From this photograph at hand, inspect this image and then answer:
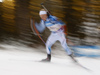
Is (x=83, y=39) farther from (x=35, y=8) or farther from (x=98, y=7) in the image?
(x=35, y=8)

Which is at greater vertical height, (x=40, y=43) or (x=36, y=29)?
(x=36, y=29)

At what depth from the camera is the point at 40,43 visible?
6.94 meters

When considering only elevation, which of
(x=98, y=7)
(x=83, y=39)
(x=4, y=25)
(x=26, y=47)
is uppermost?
(x=98, y=7)

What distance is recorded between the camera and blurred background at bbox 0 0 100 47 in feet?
19.1

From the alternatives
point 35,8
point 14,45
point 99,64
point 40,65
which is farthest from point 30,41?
point 99,64

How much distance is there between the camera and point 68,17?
613 centimetres

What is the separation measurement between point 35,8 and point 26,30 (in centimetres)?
123

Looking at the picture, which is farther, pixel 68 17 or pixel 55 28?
pixel 68 17

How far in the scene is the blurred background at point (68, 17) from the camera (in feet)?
19.1

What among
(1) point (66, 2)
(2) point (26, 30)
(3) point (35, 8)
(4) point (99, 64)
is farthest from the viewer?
(2) point (26, 30)

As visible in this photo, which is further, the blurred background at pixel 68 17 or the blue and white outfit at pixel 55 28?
the blurred background at pixel 68 17

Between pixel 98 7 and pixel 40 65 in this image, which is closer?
pixel 40 65

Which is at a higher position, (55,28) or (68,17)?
(68,17)

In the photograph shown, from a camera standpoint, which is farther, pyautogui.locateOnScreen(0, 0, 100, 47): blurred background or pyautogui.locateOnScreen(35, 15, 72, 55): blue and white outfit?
pyautogui.locateOnScreen(0, 0, 100, 47): blurred background
